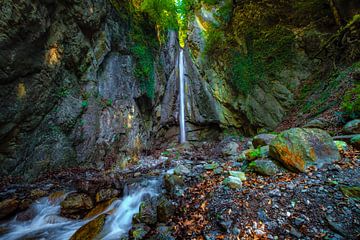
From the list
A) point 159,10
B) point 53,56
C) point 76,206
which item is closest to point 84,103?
point 53,56

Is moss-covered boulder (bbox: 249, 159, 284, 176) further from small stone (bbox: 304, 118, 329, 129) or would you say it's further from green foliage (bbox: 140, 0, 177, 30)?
green foliage (bbox: 140, 0, 177, 30)

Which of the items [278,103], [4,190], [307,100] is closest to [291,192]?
[4,190]

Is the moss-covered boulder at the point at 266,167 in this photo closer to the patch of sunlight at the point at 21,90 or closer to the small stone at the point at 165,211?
the small stone at the point at 165,211

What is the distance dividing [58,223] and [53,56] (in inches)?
192

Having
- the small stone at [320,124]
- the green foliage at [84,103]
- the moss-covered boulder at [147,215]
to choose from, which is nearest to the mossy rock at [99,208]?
the moss-covered boulder at [147,215]

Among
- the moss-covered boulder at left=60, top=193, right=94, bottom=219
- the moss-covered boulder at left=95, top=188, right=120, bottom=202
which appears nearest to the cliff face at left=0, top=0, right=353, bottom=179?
the moss-covered boulder at left=60, top=193, right=94, bottom=219

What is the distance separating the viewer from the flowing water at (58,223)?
3.51 meters

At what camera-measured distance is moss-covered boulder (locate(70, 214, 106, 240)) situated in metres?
3.29

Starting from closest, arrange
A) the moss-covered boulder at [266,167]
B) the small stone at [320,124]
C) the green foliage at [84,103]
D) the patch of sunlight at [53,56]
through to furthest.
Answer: the moss-covered boulder at [266,167], the patch of sunlight at [53,56], the small stone at [320,124], the green foliage at [84,103]

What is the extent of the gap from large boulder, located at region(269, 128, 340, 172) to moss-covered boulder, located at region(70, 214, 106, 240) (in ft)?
13.4

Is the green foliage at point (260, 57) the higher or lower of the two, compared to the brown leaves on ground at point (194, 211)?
higher

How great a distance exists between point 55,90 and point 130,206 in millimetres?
4492

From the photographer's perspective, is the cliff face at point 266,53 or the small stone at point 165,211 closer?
the small stone at point 165,211

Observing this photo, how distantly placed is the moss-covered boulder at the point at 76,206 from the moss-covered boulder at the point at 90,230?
0.66m
